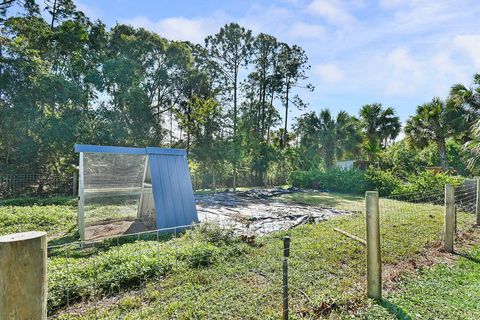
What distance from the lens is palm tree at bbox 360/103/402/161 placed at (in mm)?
19609

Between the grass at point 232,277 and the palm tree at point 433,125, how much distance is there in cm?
1187

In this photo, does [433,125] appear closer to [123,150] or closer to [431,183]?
[431,183]

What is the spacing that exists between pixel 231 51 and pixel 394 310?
19867mm

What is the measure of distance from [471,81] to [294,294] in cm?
1546

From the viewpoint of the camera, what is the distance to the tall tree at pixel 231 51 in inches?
778

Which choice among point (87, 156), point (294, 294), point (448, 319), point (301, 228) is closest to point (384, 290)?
point (448, 319)

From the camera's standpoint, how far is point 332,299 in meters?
2.79

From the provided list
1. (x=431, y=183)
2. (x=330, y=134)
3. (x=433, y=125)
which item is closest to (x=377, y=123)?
(x=330, y=134)

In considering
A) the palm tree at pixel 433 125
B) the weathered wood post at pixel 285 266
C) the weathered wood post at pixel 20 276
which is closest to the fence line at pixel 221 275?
the weathered wood post at pixel 285 266

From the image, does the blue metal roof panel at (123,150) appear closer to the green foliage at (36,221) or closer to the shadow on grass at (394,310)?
the green foliage at (36,221)

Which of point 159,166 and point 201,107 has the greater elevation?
point 201,107

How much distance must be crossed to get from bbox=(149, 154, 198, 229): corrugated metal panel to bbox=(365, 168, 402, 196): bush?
32.8 feet

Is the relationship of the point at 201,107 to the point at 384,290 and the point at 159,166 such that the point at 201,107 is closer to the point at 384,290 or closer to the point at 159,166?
the point at 159,166

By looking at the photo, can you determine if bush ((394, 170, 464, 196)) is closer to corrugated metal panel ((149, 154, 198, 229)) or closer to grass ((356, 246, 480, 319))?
grass ((356, 246, 480, 319))
